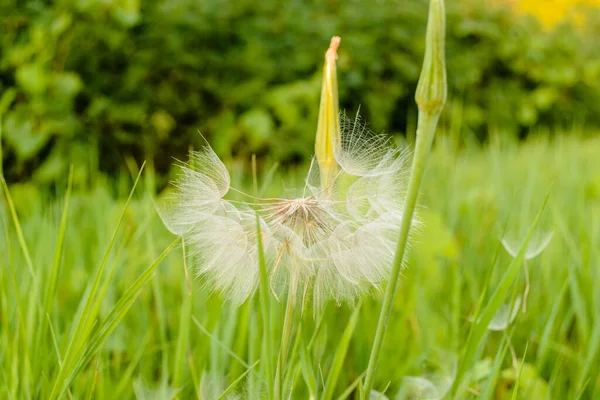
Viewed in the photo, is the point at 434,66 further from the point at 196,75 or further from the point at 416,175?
the point at 196,75

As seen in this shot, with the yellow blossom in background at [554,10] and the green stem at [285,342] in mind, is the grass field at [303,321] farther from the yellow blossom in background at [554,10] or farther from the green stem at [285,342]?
the yellow blossom in background at [554,10]

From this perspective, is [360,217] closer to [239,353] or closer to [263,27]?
[239,353]

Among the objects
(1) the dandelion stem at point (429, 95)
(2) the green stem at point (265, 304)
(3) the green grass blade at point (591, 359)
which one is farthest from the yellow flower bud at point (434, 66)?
(3) the green grass blade at point (591, 359)

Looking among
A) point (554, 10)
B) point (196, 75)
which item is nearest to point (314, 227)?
point (196, 75)

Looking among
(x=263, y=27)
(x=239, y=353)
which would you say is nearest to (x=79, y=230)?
(x=239, y=353)

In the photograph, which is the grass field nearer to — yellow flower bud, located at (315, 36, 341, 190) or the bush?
yellow flower bud, located at (315, 36, 341, 190)

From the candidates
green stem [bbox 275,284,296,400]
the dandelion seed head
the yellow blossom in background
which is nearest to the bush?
the yellow blossom in background
